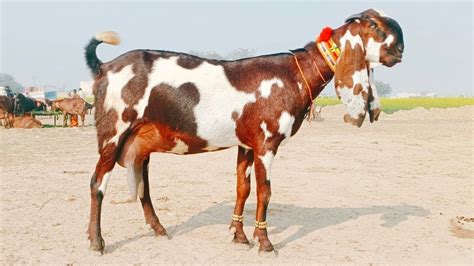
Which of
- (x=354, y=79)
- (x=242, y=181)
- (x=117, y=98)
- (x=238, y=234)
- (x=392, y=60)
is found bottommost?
(x=238, y=234)

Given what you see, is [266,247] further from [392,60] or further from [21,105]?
[21,105]

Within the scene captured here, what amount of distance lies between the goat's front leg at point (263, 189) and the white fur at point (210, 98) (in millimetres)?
423

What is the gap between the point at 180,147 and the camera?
21.5 feet

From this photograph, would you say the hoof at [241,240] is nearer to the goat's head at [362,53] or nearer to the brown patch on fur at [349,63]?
the goat's head at [362,53]

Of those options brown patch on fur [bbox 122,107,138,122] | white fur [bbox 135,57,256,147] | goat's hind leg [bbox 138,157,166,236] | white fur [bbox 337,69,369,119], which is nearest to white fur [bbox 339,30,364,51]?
white fur [bbox 337,69,369,119]

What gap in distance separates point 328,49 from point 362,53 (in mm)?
437

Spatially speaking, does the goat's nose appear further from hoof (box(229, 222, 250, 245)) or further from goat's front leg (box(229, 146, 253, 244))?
hoof (box(229, 222, 250, 245))

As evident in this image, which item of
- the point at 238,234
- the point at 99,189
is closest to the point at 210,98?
the point at 99,189

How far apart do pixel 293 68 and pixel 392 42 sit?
4.26ft

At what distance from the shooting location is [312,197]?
10.2 meters

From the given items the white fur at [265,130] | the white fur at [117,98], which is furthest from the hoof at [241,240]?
the white fur at [117,98]

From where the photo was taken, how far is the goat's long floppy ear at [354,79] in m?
6.53

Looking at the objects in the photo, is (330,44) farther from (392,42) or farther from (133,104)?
(133,104)

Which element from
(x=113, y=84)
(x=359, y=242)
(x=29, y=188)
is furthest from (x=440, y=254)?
(x=29, y=188)
